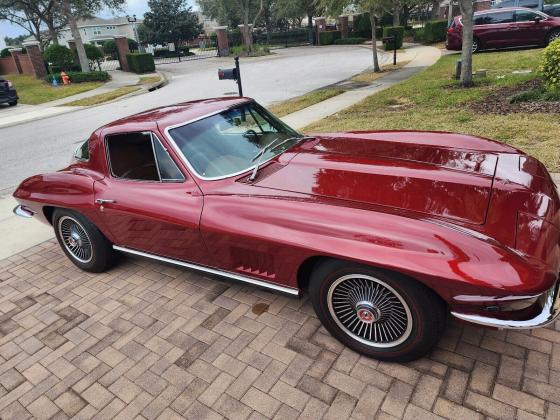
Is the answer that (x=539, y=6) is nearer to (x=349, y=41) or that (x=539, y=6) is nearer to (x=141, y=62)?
(x=349, y=41)

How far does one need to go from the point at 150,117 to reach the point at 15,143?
959 cm

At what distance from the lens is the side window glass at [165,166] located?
319 cm

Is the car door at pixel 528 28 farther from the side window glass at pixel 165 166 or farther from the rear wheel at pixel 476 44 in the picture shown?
the side window glass at pixel 165 166

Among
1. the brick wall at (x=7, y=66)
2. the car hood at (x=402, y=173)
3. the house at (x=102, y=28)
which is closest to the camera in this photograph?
the car hood at (x=402, y=173)

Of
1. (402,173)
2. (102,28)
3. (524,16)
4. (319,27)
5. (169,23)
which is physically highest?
(102,28)

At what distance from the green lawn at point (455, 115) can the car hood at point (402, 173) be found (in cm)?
258

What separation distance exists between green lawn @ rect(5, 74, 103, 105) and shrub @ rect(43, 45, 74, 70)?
4.42ft

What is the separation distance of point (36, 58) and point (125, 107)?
48.0 feet

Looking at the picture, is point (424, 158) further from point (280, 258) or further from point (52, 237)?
point (52, 237)

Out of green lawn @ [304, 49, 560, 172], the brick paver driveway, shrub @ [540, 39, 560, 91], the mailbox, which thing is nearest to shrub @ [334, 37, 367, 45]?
green lawn @ [304, 49, 560, 172]

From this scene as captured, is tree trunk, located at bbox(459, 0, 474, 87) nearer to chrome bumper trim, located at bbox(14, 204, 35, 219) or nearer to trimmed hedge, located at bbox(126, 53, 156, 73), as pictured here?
chrome bumper trim, located at bbox(14, 204, 35, 219)

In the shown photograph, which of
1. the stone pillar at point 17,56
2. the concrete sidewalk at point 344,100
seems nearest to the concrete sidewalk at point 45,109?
the concrete sidewalk at point 344,100

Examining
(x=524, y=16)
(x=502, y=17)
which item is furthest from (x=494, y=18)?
(x=524, y=16)

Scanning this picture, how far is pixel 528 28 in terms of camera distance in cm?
1459
